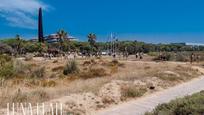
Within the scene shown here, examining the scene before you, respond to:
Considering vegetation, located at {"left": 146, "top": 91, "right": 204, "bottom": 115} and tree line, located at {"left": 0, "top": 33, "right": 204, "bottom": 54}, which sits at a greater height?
tree line, located at {"left": 0, "top": 33, "right": 204, "bottom": 54}

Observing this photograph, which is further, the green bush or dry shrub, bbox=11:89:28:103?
the green bush

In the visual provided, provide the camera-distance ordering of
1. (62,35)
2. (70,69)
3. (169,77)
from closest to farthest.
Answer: (169,77)
(70,69)
(62,35)

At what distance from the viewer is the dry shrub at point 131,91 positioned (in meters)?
21.8

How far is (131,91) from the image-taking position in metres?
22.1

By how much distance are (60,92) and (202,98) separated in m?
8.54

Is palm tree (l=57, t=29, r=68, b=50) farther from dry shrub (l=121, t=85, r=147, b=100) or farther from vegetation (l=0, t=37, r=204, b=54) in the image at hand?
dry shrub (l=121, t=85, r=147, b=100)

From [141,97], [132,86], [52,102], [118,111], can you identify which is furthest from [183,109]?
→ [132,86]

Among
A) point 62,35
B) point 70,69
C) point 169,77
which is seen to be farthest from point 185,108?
point 62,35

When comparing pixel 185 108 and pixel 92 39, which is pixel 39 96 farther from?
Result: pixel 92 39

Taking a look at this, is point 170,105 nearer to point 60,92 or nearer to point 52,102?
point 52,102

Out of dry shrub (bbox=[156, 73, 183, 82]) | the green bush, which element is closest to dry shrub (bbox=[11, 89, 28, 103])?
dry shrub (bbox=[156, 73, 183, 82])

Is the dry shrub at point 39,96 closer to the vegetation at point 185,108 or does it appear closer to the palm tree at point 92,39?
the vegetation at point 185,108

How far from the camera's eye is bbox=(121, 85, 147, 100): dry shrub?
21.8 metres

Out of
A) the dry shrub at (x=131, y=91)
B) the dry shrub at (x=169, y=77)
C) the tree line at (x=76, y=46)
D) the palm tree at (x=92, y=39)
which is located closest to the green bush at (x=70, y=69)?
the dry shrub at (x=169, y=77)
